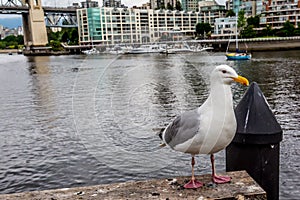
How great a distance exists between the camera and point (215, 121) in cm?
330

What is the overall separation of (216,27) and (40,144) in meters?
115

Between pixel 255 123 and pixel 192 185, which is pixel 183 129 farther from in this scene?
pixel 255 123

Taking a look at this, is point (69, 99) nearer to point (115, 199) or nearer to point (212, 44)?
point (115, 199)

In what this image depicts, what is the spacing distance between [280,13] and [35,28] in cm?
8537

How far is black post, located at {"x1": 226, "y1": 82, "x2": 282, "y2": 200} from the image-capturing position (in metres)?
3.41

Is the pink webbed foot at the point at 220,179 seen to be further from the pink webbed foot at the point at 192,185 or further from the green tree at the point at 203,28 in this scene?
the green tree at the point at 203,28

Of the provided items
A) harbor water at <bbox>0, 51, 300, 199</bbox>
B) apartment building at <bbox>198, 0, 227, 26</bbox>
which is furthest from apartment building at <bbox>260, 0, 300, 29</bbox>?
harbor water at <bbox>0, 51, 300, 199</bbox>

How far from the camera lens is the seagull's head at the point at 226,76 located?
330 centimetres

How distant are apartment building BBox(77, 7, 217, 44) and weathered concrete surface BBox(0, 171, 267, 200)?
352 feet

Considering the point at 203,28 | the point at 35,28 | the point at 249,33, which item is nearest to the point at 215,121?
the point at 249,33

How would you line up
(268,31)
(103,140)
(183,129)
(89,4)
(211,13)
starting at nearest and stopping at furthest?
(183,129) → (103,140) → (268,31) → (89,4) → (211,13)

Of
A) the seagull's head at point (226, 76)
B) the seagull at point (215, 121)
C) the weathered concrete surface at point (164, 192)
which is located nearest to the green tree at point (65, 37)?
the weathered concrete surface at point (164, 192)

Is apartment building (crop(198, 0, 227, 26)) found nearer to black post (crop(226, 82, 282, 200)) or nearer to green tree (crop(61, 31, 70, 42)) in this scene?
green tree (crop(61, 31, 70, 42))

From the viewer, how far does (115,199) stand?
326cm
